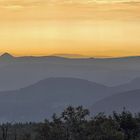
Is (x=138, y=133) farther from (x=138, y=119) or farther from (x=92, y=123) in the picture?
(x=92, y=123)

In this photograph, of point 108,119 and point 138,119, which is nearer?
point 108,119

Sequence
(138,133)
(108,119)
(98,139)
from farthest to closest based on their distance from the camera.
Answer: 1. (138,133)
2. (108,119)
3. (98,139)

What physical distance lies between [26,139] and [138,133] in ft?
37.7

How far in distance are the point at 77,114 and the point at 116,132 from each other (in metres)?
4.60

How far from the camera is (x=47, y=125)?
187ft

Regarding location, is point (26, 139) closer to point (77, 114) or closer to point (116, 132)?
point (77, 114)

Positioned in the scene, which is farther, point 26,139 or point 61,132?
point 26,139

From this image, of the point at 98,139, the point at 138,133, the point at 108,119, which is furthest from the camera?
the point at 138,133

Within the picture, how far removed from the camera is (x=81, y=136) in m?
56.9

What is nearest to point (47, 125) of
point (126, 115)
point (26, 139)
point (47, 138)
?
point (47, 138)

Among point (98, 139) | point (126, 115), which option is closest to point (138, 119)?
point (126, 115)

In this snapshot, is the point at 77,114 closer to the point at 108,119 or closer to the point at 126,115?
the point at 108,119

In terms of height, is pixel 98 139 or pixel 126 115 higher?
pixel 126 115

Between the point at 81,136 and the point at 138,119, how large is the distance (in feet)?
35.8
